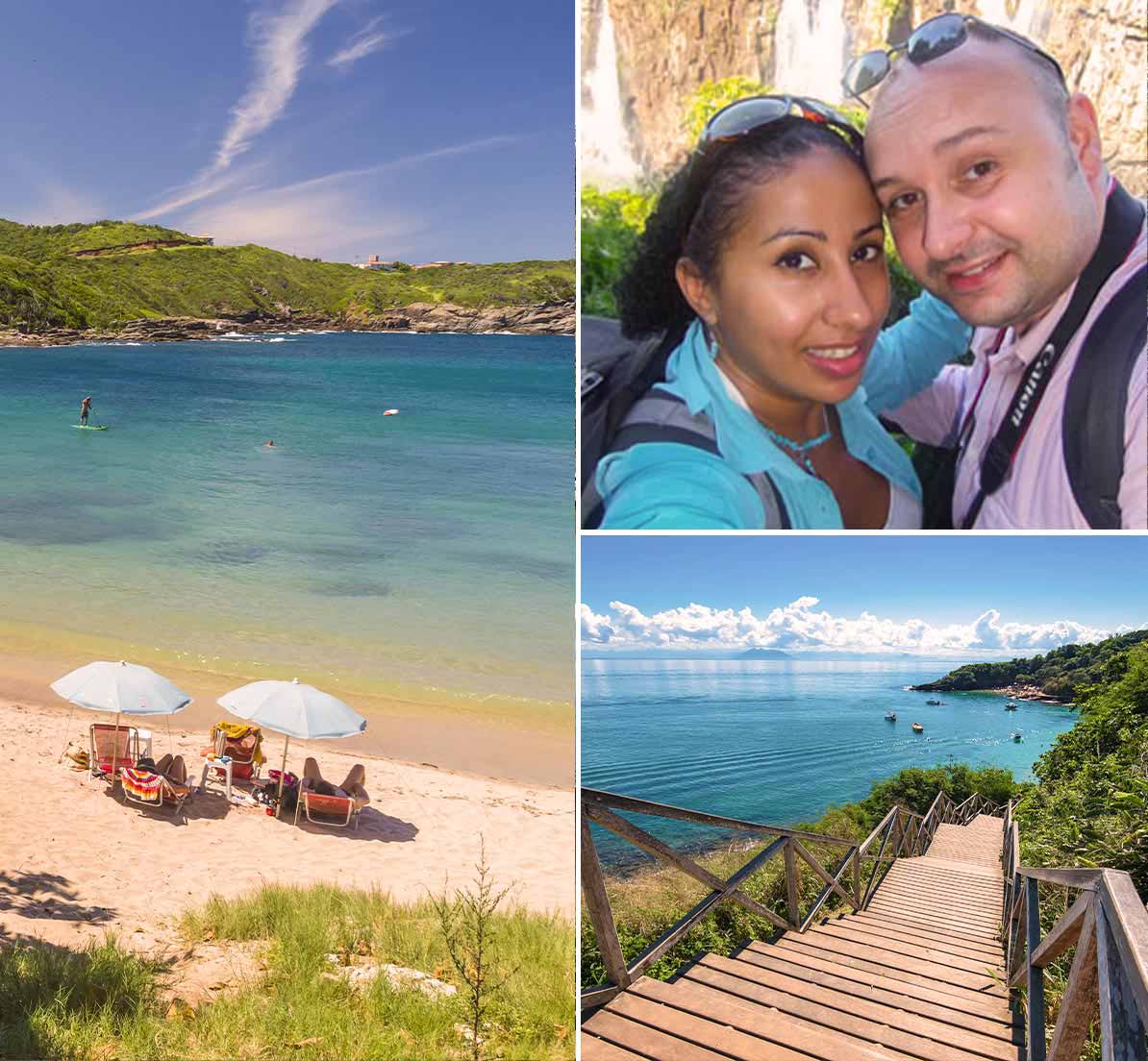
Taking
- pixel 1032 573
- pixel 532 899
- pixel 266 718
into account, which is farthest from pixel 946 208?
pixel 266 718

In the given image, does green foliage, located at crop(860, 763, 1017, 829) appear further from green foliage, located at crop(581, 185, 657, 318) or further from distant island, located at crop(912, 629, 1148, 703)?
green foliage, located at crop(581, 185, 657, 318)

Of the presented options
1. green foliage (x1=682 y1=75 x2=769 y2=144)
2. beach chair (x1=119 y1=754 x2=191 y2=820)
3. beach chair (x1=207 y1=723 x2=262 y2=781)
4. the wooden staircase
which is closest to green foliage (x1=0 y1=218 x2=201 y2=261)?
beach chair (x1=207 y1=723 x2=262 y2=781)

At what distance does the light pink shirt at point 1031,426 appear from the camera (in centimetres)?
145

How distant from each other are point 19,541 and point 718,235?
642 inches

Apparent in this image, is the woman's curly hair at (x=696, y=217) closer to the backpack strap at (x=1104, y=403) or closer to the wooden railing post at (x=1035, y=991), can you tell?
the backpack strap at (x=1104, y=403)

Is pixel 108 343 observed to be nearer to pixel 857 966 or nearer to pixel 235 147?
pixel 235 147

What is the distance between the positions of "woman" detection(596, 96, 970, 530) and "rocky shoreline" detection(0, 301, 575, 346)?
52.4m

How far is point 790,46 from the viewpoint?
1.56 metres

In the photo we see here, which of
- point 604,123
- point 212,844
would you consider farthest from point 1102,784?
point 212,844

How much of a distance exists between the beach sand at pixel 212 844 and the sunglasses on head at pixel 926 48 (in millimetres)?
4354

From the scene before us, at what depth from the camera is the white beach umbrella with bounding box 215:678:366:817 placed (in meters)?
6.46

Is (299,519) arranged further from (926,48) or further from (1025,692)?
(926,48)

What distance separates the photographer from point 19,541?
15.1 m

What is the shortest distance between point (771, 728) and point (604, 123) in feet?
8.01
